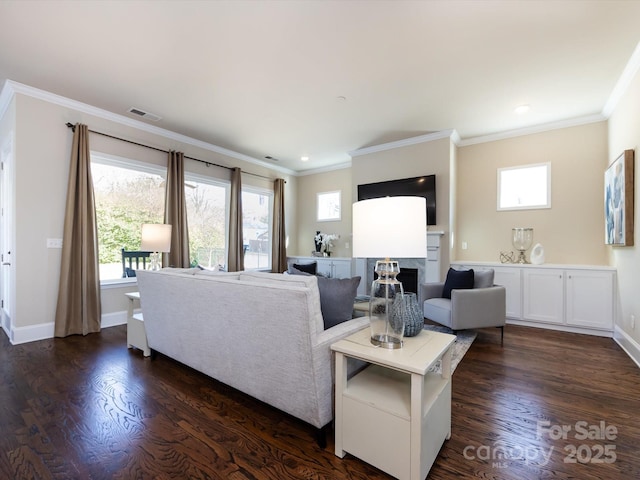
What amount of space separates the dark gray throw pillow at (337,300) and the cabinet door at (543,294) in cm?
329

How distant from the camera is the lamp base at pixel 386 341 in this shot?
58.9 inches

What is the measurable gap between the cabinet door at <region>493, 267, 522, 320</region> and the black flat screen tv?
4.00 ft

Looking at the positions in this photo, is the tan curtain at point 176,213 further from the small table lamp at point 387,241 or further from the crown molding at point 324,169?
the small table lamp at point 387,241

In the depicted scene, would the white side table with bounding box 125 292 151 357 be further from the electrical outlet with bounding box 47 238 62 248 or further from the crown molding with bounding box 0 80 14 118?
the crown molding with bounding box 0 80 14 118

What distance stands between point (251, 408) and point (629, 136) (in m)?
4.40

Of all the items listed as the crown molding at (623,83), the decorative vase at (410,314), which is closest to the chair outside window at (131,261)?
the decorative vase at (410,314)

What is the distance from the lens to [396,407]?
1.35 metres

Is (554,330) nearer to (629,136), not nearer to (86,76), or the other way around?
(629,136)

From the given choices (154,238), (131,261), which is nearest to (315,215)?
(131,261)

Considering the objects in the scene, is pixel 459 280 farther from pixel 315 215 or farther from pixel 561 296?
pixel 315 215

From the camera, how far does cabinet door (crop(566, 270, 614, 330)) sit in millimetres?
3473

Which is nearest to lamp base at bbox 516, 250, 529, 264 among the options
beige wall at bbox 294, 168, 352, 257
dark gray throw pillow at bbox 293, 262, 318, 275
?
beige wall at bbox 294, 168, 352, 257

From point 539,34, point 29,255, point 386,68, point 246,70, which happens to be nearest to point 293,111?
point 246,70

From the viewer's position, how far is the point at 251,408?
1979 millimetres
